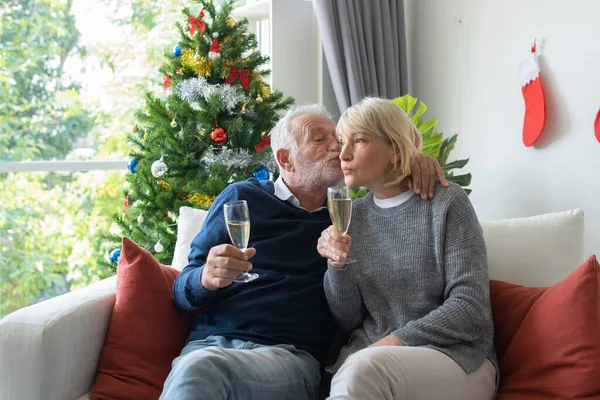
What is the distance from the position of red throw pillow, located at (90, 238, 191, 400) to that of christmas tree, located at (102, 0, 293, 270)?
3.01 ft

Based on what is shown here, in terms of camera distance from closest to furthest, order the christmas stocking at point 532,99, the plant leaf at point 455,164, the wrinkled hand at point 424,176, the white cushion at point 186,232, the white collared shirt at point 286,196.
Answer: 1. the wrinkled hand at point 424,176
2. the white collared shirt at point 286,196
3. the white cushion at point 186,232
4. the christmas stocking at point 532,99
5. the plant leaf at point 455,164

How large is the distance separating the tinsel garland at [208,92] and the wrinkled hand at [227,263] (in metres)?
1.25

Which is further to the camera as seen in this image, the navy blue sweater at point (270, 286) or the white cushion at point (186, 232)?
the white cushion at point (186, 232)

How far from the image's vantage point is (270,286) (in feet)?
6.97

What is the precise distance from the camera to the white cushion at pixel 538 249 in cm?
215

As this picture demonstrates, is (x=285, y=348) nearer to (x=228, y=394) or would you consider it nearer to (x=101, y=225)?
(x=228, y=394)

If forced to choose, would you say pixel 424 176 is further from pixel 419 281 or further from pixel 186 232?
pixel 186 232

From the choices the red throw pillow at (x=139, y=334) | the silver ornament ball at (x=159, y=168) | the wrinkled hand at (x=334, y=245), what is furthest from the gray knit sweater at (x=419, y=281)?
the silver ornament ball at (x=159, y=168)

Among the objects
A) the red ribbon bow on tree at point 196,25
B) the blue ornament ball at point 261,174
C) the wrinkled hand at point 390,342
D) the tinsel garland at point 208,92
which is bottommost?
the wrinkled hand at point 390,342

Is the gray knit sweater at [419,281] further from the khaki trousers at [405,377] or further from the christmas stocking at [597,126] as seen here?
the christmas stocking at [597,126]

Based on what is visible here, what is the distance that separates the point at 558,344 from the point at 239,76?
1.84 m

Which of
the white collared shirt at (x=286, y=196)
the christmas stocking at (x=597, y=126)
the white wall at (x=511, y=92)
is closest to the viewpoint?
the white collared shirt at (x=286, y=196)

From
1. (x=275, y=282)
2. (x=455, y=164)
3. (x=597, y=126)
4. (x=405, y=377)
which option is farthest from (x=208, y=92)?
(x=405, y=377)

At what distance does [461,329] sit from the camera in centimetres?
185
